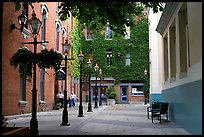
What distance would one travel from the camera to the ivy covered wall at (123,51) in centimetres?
4506

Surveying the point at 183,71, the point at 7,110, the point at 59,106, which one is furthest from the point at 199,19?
the point at 59,106

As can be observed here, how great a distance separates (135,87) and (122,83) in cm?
194

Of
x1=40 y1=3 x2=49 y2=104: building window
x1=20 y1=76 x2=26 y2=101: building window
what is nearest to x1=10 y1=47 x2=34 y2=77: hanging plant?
x1=20 y1=76 x2=26 y2=101: building window

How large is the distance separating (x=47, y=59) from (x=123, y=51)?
118 feet

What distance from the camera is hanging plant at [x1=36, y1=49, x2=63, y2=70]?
9.93m

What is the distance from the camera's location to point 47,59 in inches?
392

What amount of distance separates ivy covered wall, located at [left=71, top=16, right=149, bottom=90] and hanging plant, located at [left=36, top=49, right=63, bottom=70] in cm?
3469

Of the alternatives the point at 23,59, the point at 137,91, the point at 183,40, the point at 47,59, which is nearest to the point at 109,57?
the point at 137,91

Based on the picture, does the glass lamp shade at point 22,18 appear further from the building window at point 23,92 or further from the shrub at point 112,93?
the shrub at point 112,93

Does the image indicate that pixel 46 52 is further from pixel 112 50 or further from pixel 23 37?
pixel 112 50

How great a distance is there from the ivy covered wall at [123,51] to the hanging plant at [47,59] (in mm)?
34692

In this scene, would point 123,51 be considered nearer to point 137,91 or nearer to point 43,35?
point 137,91

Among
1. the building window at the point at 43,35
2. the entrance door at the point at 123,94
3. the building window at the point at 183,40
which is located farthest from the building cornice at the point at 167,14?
the entrance door at the point at 123,94

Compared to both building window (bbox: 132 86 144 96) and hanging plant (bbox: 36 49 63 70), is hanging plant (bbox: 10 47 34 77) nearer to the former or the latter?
hanging plant (bbox: 36 49 63 70)
